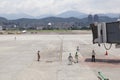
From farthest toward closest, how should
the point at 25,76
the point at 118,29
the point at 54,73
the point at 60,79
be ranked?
the point at 118,29
the point at 54,73
the point at 25,76
the point at 60,79

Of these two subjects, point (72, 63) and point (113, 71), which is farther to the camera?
point (72, 63)

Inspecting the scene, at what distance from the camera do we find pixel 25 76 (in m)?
30.4

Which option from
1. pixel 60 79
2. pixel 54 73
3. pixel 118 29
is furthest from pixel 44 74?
pixel 118 29

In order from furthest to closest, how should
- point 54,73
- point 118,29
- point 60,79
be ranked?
point 118,29 < point 54,73 < point 60,79

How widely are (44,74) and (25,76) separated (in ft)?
6.95

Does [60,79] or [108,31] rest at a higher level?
[108,31]

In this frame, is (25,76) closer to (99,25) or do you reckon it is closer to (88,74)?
(88,74)

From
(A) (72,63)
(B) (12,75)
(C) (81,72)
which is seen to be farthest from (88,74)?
(A) (72,63)

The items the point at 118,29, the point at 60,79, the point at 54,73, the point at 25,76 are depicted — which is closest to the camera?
the point at 60,79

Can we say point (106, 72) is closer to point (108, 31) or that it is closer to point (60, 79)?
point (60, 79)

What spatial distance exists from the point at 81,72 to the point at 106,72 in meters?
2.41

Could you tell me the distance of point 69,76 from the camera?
30.4 meters

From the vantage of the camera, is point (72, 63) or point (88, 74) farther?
point (72, 63)

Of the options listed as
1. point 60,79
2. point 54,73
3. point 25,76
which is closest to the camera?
point 60,79
